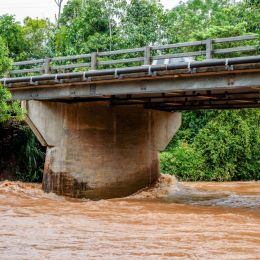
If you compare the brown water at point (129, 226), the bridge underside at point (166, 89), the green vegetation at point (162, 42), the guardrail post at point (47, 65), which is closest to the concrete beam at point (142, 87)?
the bridge underside at point (166, 89)

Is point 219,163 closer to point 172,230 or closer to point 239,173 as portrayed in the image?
point 239,173

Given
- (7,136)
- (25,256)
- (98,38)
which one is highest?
(98,38)

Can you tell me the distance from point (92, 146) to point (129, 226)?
9.25m

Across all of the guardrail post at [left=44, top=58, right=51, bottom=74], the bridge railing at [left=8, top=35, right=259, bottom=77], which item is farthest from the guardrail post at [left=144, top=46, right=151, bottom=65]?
the guardrail post at [left=44, top=58, right=51, bottom=74]

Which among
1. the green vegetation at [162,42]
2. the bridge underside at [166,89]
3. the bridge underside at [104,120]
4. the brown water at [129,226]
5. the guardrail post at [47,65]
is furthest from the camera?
the green vegetation at [162,42]

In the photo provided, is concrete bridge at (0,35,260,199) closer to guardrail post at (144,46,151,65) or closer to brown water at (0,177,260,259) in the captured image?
guardrail post at (144,46,151,65)

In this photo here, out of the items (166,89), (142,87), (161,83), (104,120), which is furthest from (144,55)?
(104,120)

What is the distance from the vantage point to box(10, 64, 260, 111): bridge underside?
62.0 ft

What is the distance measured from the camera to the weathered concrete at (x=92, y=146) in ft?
79.0

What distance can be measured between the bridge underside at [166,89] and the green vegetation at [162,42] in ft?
21.9

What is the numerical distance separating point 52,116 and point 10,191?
348 cm

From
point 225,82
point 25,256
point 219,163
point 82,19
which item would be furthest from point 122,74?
point 82,19

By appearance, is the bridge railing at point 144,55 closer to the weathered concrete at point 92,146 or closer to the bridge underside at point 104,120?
the bridge underside at point 104,120

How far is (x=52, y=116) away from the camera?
79.8 feet
